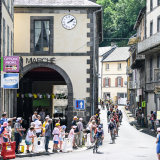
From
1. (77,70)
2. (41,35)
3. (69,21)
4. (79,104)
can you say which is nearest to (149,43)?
(77,70)

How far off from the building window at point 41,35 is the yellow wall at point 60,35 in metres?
0.57

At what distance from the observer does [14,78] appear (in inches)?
802

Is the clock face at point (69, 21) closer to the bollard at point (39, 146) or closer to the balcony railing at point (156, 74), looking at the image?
the balcony railing at point (156, 74)

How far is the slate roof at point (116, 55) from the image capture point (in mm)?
75188

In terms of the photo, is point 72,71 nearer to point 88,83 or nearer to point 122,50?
point 88,83

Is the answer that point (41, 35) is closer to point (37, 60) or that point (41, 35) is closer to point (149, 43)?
point (37, 60)

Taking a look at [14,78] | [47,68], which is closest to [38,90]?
[47,68]

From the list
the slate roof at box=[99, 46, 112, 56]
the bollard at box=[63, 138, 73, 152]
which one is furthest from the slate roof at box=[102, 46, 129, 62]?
the bollard at box=[63, 138, 73, 152]

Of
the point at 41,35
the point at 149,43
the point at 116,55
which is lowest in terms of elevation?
the point at 41,35

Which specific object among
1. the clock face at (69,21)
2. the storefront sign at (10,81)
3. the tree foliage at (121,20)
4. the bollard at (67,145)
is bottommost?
the bollard at (67,145)

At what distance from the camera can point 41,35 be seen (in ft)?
87.9

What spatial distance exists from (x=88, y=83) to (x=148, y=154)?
9669 millimetres

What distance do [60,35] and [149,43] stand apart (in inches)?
327

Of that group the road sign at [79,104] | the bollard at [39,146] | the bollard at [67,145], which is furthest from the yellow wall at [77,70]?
the bollard at [39,146]
